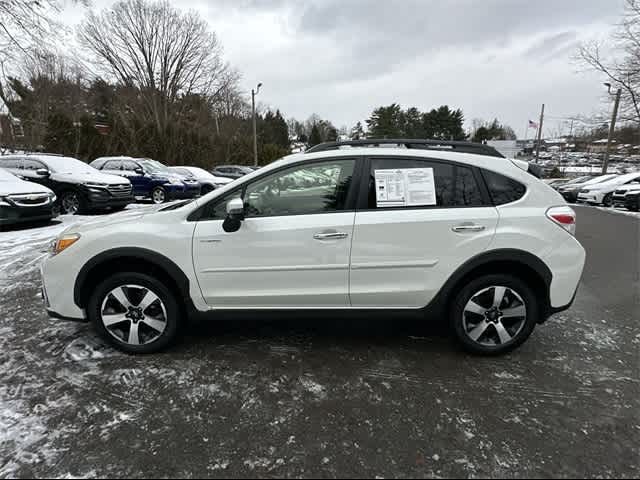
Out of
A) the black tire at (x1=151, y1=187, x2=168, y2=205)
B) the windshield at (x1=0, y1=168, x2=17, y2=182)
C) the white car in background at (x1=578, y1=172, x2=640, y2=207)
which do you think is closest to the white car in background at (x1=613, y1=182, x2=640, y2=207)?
the white car in background at (x1=578, y1=172, x2=640, y2=207)

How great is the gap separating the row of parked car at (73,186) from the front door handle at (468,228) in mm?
4936

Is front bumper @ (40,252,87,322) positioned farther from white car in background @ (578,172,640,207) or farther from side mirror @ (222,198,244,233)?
white car in background @ (578,172,640,207)

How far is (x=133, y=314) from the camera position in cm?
289

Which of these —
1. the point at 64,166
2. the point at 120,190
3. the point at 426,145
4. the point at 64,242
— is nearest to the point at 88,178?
the point at 120,190

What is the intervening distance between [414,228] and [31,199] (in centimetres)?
830

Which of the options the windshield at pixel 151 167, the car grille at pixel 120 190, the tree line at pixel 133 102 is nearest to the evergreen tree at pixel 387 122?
the tree line at pixel 133 102

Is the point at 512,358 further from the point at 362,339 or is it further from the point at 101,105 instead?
the point at 101,105

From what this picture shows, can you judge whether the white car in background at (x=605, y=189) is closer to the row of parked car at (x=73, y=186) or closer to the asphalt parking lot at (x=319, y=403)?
the asphalt parking lot at (x=319, y=403)

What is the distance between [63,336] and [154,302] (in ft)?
3.73

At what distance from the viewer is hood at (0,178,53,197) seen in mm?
7283

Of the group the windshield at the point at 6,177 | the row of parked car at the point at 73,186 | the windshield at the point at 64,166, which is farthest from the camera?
the windshield at the point at 64,166

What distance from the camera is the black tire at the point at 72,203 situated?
9289 millimetres

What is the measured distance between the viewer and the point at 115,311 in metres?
2.89

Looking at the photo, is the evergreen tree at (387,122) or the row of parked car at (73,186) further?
the evergreen tree at (387,122)
